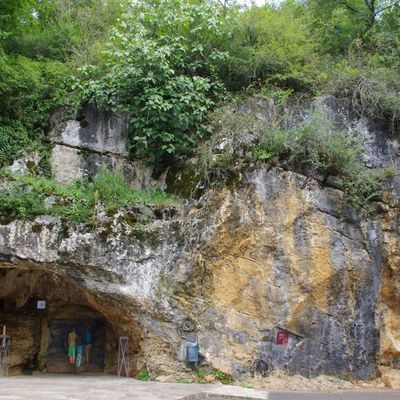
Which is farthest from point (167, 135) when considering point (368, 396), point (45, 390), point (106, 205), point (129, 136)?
point (368, 396)

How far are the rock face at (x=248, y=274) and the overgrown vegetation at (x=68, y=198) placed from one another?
27cm

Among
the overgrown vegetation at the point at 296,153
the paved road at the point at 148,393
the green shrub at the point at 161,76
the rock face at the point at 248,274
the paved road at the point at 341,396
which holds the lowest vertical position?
the paved road at the point at 341,396

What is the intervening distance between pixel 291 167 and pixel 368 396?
16.3 ft

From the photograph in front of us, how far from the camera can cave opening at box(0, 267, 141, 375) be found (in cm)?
1275

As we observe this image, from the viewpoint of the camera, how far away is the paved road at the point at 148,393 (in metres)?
7.11

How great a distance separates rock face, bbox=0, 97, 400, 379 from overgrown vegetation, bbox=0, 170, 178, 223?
267 mm

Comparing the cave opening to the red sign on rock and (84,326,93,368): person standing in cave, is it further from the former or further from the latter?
the red sign on rock

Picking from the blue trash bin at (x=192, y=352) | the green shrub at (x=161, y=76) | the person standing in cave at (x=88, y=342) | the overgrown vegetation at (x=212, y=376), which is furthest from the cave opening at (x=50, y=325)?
the green shrub at (x=161, y=76)

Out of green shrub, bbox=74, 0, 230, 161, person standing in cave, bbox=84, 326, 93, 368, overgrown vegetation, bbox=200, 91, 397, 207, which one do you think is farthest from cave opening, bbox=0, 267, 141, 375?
overgrown vegetation, bbox=200, 91, 397, 207

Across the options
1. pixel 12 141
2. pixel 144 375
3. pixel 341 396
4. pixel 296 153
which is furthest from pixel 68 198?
pixel 341 396

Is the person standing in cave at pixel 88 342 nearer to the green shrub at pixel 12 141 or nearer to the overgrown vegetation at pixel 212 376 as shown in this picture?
the overgrown vegetation at pixel 212 376

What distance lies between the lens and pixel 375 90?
12430 mm

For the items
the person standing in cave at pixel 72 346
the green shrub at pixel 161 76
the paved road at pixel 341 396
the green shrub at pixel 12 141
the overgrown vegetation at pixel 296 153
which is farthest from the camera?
the person standing in cave at pixel 72 346

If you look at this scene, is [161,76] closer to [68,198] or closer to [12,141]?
[68,198]
